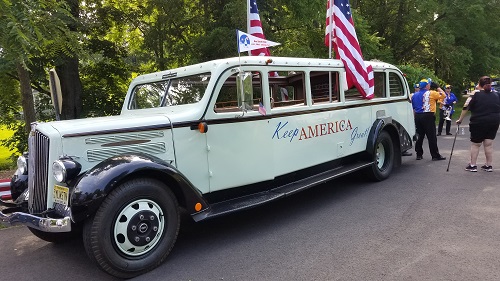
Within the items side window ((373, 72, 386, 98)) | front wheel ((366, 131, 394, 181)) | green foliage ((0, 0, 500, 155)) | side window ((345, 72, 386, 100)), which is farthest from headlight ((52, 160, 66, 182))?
green foliage ((0, 0, 500, 155))

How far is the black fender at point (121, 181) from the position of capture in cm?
332

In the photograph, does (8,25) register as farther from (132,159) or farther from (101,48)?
(101,48)

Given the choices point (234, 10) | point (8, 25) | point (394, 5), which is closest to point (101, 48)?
point (234, 10)

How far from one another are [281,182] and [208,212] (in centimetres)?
144

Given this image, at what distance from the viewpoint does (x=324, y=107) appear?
5715mm

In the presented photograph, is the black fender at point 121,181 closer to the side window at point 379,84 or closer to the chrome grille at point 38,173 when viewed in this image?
the chrome grille at point 38,173

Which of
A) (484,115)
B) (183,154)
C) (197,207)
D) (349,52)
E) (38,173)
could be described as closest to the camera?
(38,173)

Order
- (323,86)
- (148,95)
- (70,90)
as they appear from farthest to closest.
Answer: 1. (70,90)
2. (323,86)
3. (148,95)

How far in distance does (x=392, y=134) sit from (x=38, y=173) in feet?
20.1

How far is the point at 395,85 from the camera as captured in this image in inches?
297

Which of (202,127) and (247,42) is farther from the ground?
(247,42)

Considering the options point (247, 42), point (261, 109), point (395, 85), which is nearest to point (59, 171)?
point (261, 109)

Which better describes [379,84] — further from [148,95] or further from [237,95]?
[148,95]

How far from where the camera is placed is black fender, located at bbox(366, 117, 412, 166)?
6.66 m
